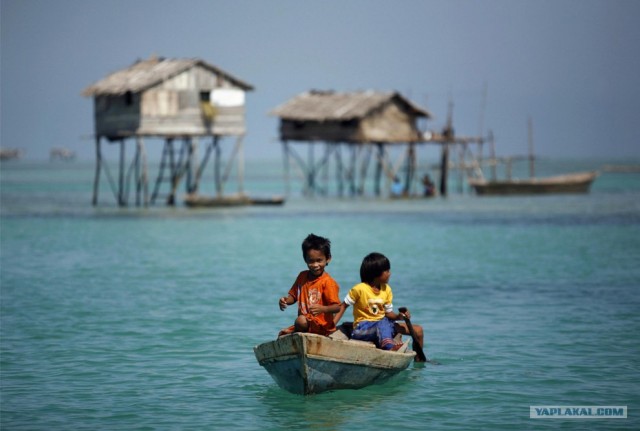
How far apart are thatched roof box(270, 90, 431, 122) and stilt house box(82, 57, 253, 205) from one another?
304 inches

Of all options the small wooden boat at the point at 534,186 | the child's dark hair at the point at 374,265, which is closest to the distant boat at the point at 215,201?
the small wooden boat at the point at 534,186

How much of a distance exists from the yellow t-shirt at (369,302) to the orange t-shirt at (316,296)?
0.30 metres

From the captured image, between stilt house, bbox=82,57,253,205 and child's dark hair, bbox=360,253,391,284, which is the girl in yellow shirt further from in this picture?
stilt house, bbox=82,57,253,205

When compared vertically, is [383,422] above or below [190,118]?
below

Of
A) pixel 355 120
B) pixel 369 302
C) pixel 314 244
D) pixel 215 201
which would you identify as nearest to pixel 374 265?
pixel 369 302

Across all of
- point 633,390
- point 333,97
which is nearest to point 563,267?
point 633,390

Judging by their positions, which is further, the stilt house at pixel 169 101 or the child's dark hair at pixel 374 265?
the stilt house at pixel 169 101

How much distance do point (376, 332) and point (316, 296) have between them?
0.91 metres

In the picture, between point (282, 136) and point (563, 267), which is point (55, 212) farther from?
point (563, 267)

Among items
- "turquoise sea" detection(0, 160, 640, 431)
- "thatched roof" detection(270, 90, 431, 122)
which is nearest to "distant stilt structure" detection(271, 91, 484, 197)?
"thatched roof" detection(270, 90, 431, 122)

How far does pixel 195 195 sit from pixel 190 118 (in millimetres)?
3774

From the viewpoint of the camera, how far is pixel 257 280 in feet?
70.4

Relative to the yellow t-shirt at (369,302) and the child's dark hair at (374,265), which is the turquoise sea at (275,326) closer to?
the yellow t-shirt at (369,302)

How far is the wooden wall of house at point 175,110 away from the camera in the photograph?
41844mm
